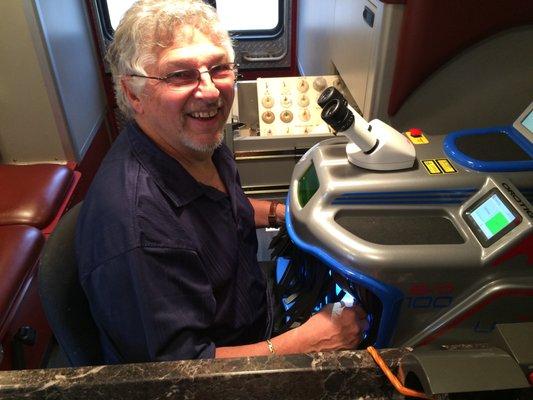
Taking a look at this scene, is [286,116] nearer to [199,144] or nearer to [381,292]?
[199,144]

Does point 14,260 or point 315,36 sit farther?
point 315,36

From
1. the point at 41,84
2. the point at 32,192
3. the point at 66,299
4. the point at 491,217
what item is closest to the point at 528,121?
the point at 491,217

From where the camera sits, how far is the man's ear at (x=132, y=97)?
104 centimetres

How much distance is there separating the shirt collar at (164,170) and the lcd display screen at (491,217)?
1.97 feet

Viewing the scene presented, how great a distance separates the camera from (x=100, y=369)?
1.96 ft

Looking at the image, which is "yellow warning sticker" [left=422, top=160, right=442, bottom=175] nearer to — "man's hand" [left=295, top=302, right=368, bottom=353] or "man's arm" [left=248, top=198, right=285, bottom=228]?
"man's hand" [left=295, top=302, right=368, bottom=353]

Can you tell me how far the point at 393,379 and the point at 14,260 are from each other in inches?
55.8

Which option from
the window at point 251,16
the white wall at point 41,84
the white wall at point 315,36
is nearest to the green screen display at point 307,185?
the white wall at point 315,36

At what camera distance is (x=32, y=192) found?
183 centimetres

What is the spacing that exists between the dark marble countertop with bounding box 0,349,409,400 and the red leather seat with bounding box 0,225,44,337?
965mm

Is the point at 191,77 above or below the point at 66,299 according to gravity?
above

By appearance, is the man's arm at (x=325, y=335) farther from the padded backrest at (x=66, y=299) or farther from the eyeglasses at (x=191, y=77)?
the eyeglasses at (x=191, y=77)

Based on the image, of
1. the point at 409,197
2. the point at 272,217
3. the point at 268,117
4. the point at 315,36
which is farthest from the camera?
the point at 315,36

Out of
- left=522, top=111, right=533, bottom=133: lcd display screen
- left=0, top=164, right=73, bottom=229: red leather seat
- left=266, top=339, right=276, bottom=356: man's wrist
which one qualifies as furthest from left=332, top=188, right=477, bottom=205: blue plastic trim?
left=0, top=164, right=73, bottom=229: red leather seat
